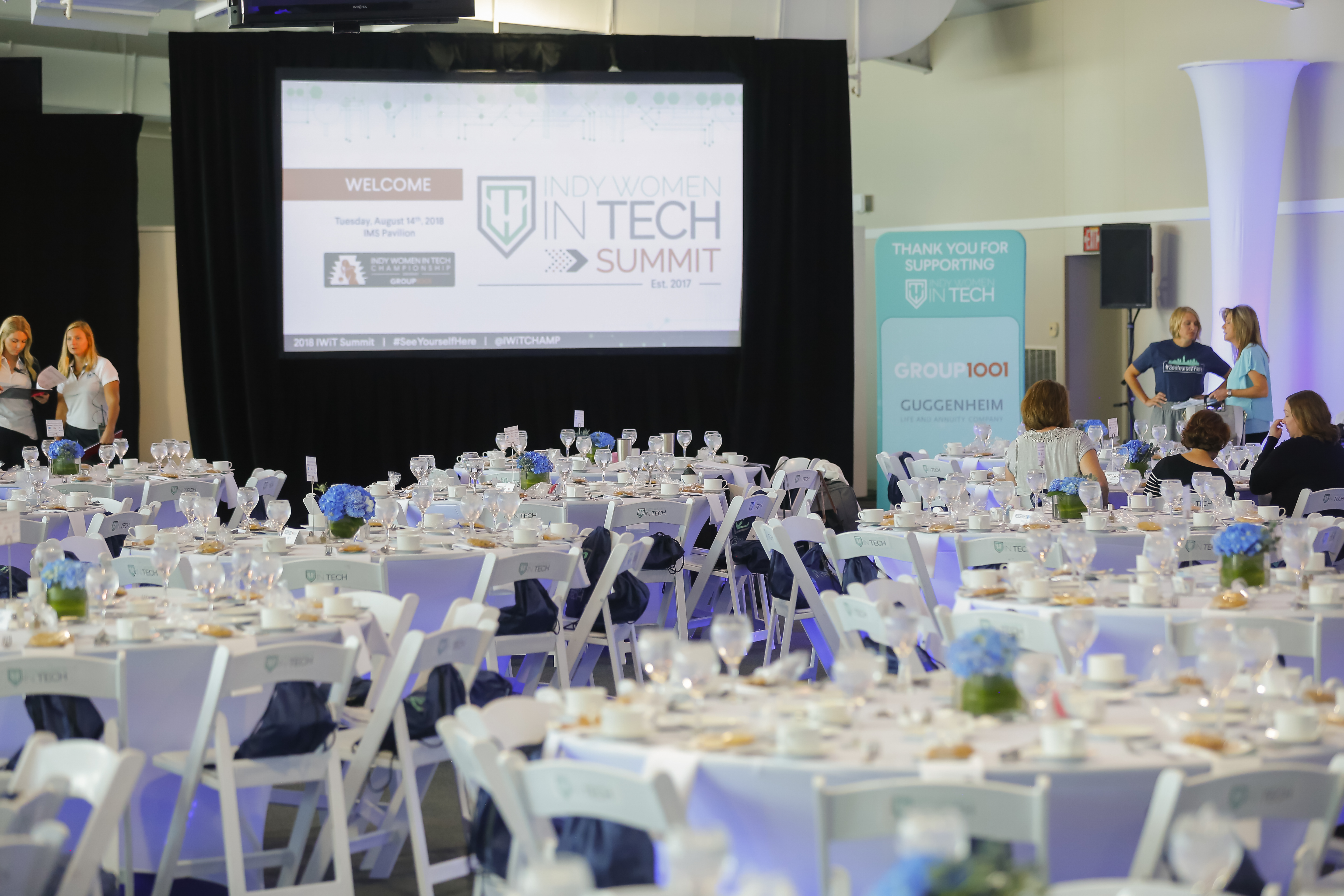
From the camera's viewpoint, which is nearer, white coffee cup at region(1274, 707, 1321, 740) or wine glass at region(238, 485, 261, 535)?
white coffee cup at region(1274, 707, 1321, 740)

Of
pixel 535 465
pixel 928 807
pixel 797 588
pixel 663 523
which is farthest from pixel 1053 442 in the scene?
pixel 928 807

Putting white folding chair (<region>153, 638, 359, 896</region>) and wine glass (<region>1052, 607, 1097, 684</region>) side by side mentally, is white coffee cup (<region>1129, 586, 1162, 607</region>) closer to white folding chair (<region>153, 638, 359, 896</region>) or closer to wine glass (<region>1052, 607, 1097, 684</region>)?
wine glass (<region>1052, 607, 1097, 684</region>)

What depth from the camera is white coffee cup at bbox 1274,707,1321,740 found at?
2836 mm

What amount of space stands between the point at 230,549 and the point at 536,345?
5662 mm

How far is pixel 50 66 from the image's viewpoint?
13.2 meters

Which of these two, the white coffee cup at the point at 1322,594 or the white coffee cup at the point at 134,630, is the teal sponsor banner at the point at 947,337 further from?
the white coffee cup at the point at 134,630

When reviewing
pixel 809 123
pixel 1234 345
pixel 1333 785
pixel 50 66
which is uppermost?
pixel 50 66

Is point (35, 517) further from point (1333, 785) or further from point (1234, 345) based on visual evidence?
point (1234, 345)

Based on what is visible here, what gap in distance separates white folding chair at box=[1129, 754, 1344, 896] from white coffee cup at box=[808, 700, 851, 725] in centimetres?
67

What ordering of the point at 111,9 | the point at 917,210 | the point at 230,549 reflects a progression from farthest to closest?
the point at 917,210 < the point at 111,9 < the point at 230,549

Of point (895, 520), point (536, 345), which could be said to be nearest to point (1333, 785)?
point (895, 520)

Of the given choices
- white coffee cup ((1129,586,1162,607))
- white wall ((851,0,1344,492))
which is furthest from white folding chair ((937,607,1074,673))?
white wall ((851,0,1344,492))

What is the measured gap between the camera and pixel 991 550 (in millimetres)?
5500

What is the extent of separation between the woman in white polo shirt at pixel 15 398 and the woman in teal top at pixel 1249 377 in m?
8.10
